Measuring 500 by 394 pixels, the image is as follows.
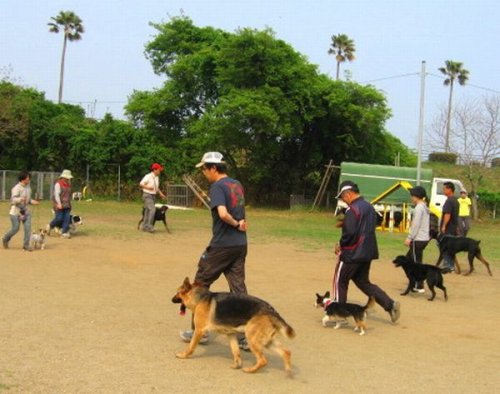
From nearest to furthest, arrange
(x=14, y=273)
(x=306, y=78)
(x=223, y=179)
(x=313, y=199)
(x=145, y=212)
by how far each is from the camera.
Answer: (x=223, y=179), (x=14, y=273), (x=145, y=212), (x=306, y=78), (x=313, y=199)

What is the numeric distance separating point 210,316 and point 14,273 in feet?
17.8

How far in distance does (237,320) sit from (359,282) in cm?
234

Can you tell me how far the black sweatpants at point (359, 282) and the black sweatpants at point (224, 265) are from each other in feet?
5.02

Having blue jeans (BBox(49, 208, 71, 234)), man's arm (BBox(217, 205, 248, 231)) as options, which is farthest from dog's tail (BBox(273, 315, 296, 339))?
blue jeans (BBox(49, 208, 71, 234))

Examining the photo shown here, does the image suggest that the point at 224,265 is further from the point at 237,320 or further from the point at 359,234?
the point at 359,234

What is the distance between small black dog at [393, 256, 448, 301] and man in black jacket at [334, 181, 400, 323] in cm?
195

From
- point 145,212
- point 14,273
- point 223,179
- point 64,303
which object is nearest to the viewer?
point 223,179

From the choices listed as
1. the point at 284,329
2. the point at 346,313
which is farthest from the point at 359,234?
the point at 284,329

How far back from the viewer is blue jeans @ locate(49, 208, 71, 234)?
15.0 m

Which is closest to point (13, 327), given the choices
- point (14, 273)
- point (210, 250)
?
point (210, 250)

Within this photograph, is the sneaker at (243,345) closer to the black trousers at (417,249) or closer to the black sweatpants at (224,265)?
the black sweatpants at (224,265)

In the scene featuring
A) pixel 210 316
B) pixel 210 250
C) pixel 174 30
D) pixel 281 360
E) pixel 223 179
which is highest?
pixel 174 30

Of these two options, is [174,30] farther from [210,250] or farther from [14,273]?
[210,250]

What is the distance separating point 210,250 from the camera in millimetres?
6215
